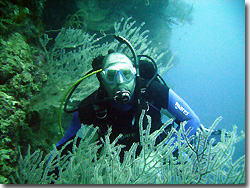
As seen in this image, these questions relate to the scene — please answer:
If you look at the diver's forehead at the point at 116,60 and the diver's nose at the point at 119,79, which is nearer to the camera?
the diver's nose at the point at 119,79

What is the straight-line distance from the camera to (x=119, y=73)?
7.13ft

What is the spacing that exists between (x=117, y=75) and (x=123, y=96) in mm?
343

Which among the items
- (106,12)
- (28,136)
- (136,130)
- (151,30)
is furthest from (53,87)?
(151,30)

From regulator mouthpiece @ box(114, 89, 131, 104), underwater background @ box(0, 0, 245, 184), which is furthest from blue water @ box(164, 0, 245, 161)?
regulator mouthpiece @ box(114, 89, 131, 104)

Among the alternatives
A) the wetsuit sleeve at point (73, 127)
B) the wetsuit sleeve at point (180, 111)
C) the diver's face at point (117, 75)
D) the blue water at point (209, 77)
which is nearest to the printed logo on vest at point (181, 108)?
the wetsuit sleeve at point (180, 111)

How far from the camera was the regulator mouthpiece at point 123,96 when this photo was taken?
200 cm

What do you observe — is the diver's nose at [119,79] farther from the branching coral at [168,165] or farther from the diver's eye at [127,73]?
the branching coral at [168,165]

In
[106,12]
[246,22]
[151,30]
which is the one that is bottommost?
[246,22]

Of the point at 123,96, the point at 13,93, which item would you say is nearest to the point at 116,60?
the point at 123,96

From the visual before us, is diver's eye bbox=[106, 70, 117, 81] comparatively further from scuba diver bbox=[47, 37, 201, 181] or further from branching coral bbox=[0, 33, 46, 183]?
branching coral bbox=[0, 33, 46, 183]

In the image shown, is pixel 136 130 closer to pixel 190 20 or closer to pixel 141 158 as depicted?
pixel 141 158

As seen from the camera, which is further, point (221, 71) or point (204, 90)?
point (204, 90)

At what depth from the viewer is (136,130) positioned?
2.23 metres

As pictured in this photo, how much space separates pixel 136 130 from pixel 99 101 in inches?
25.8
